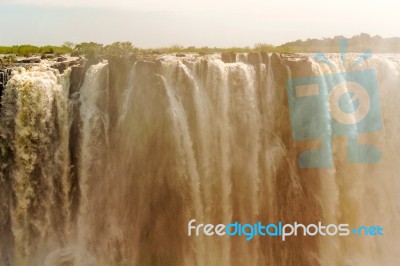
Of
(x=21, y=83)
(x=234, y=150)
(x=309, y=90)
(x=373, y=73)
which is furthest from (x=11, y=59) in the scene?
(x=373, y=73)

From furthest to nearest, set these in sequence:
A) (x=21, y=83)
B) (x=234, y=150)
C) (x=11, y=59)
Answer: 1. (x=11, y=59)
2. (x=234, y=150)
3. (x=21, y=83)

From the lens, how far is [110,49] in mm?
14586

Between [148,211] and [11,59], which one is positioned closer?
[148,211]

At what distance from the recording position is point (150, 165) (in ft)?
45.1

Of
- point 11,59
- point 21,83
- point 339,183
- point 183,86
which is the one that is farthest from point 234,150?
point 11,59

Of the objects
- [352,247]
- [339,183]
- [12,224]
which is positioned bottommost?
[352,247]

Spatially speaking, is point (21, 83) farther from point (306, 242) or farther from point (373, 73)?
point (373, 73)

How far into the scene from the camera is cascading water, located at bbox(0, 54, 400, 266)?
13344 mm

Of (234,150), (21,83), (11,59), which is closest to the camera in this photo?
(21,83)

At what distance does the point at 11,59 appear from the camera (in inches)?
596

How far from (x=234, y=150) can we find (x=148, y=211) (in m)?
3.56

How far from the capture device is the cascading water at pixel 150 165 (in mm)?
13344

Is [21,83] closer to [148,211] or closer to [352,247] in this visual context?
[148,211]

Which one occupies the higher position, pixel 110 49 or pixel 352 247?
pixel 110 49
